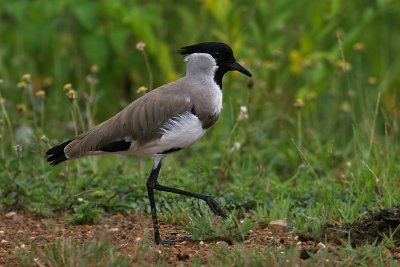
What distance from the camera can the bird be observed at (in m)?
5.80

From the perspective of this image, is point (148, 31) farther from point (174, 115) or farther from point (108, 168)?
point (174, 115)

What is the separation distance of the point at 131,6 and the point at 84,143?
3.46 meters

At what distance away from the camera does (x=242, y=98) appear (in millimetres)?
8328

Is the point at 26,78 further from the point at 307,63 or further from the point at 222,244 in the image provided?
the point at 307,63

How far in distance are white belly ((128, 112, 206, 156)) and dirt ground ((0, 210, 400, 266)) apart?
0.58m

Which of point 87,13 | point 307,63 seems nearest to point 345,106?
point 307,63

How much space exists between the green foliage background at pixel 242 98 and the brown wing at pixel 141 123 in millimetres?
627

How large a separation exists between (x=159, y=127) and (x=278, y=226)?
0.99m

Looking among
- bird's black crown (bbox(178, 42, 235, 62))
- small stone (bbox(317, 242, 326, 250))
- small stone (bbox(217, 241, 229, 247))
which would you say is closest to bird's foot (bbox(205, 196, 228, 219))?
small stone (bbox(217, 241, 229, 247))

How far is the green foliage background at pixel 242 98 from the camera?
6.63 metres

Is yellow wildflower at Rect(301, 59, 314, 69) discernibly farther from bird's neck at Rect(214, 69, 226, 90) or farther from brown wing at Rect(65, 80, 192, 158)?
brown wing at Rect(65, 80, 192, 158)

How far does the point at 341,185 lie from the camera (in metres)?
6.94

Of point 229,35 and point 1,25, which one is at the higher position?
point 1,25

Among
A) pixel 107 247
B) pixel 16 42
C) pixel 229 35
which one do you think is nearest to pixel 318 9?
pixel 229 35
